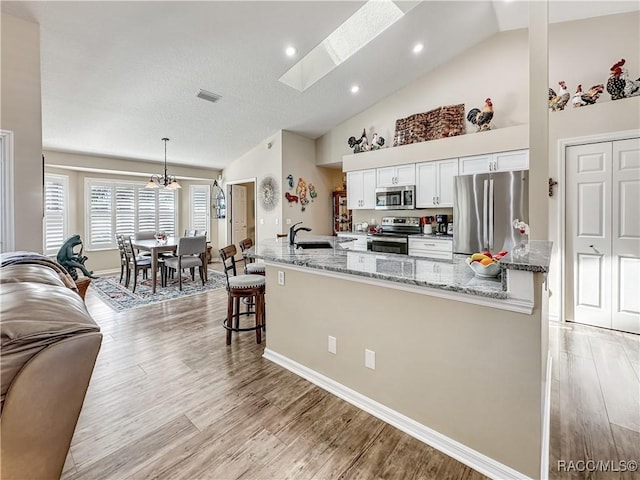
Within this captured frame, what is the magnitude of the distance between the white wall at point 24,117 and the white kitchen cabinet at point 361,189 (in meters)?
4.37

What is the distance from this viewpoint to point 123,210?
6977 mm

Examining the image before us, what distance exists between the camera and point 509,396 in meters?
1.49

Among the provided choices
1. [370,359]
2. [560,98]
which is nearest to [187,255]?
[370,359]

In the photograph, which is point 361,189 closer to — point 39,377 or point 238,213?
point 238,213

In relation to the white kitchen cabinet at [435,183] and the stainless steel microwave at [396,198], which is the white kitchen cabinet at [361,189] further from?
the white kitchen cabinet at [435,183]

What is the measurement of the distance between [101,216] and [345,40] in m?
6.13

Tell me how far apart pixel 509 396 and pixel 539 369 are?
0.20 m

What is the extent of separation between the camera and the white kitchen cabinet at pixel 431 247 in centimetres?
438

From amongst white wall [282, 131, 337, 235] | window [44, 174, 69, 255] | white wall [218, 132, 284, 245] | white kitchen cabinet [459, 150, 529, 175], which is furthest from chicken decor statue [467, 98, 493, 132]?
window [44, 174, 69, 255]

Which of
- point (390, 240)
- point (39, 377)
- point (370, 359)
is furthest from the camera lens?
point (390, 240)

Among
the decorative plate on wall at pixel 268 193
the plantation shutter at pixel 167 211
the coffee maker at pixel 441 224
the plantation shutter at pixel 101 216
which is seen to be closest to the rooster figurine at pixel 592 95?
the coffee maker at pixel 441 224

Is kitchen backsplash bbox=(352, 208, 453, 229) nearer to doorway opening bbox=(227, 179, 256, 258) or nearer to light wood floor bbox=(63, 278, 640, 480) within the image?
light wood floor bbox=(63, 278, 640, 480)

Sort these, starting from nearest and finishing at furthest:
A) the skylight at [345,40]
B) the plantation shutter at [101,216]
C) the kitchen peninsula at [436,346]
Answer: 1. the kitchen peninsula at [436,346]
2. the skylight at [345,40]
3. the plantation shutter at [101,216]

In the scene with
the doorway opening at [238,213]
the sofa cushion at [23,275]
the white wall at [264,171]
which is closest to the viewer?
the sofa cushion at [23,275]
